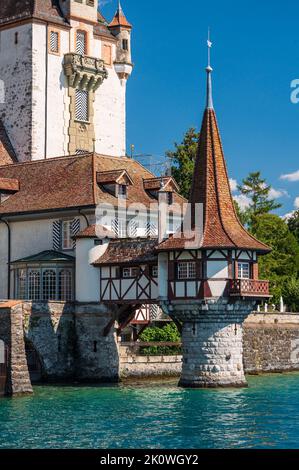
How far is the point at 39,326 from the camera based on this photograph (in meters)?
59.3

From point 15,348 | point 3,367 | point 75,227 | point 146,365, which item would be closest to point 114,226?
point 75,227

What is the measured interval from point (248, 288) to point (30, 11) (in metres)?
28.4

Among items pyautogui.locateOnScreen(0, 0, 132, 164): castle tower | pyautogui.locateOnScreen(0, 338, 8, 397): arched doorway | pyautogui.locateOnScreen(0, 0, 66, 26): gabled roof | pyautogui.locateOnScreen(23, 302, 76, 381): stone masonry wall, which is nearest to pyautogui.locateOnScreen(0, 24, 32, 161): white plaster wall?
pyautogui.locateOnScreen(0, 0, 132, 164): castle tower

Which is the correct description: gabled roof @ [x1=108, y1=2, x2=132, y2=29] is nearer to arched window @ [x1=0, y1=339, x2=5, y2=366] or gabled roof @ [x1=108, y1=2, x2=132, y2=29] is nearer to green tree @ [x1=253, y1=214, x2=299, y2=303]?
green tree @ [x1=253, y1=214, x2=299, y2=303]

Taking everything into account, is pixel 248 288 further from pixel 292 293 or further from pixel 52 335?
pixel 292 293

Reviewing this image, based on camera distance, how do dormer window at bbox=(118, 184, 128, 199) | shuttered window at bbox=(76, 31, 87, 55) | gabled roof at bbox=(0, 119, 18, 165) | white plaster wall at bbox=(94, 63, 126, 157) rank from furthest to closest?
white plaster wall at bbox=(94, 63, 126, 157)
shuttered window at bbox=(76, 31, 87, 55)
gabled roof at bbox=(0, 119, 18, 165)
dormer window at bbox=(118, 184, 128, 199)

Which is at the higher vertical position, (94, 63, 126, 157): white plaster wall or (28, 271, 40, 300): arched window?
(94, 63, 126, 157): white plaster wall

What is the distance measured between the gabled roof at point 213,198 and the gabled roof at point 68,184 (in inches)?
287

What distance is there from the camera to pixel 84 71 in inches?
3059

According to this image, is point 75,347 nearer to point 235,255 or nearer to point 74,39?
point 235,255

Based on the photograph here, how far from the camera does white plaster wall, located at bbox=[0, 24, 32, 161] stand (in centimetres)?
7612

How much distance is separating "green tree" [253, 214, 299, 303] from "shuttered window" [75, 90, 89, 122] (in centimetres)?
1489

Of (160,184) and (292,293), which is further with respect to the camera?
(292,293)
